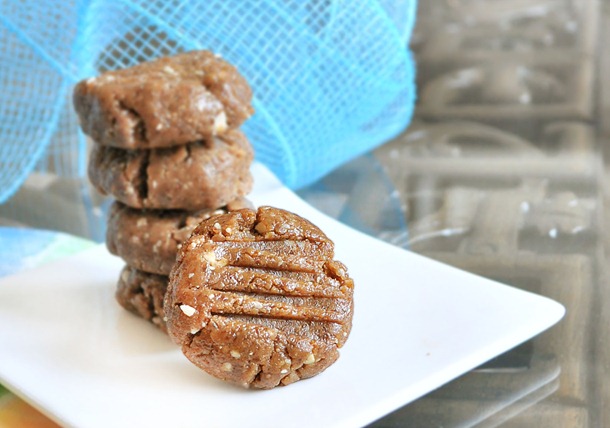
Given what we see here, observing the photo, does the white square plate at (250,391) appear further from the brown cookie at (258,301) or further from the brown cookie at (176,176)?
the brown cookie at (176,176)

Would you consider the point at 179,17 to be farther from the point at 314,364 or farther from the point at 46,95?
the point at 314,364

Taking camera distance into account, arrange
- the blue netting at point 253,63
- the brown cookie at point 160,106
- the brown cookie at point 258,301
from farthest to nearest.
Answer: the blue netting at point 253,63 < the brown cookie at point 160,106 < the brown cookie at point 258,301

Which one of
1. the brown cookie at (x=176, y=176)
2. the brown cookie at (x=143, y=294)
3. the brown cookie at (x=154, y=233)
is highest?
the brown cookie at (x=176, y=176)

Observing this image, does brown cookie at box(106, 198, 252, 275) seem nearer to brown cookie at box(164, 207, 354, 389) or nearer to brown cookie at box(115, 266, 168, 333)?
brown cookie at box(115, 266, 168, 333)

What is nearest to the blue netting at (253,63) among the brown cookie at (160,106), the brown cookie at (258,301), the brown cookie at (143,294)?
the brown cookie at (160,106)

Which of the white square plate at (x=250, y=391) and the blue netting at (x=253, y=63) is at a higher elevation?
the blue netting at (x=253, y=63)

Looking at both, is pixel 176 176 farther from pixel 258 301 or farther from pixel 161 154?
pixel 258 301

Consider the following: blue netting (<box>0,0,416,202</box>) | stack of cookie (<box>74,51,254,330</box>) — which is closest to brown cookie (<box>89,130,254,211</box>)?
stack of cookie (<box>74,51,254,330</box>)
